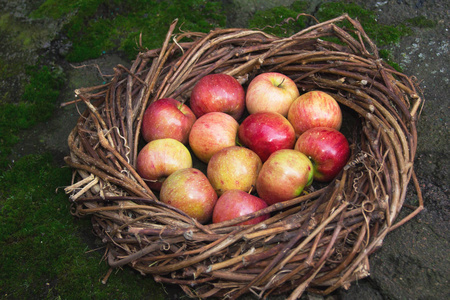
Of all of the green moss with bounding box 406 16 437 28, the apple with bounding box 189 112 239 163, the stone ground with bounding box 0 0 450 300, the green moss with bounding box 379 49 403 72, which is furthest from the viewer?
the green moss with bounding box 406 16 437 28

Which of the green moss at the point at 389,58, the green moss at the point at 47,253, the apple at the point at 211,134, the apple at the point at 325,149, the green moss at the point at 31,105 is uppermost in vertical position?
the green moss at the point at 389,58

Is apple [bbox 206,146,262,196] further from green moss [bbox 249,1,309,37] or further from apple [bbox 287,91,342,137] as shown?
green moss [bbox 249,1,309,37]

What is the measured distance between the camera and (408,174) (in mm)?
2102

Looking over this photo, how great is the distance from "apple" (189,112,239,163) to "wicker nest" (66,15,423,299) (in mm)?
478

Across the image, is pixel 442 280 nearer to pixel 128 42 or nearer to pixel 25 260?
pixel 25 260

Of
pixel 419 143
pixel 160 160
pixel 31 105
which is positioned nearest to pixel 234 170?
pixel 160 160

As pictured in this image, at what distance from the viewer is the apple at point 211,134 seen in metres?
2.70

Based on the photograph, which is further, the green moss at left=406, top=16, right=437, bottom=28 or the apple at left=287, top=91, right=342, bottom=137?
the green moss at left=406, top=16, right=437, bottom=28

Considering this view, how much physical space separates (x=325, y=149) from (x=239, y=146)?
0.64 m

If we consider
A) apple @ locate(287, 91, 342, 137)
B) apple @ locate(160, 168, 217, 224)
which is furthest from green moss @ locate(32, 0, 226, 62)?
apple @ locate(160, 168, 217, 224)

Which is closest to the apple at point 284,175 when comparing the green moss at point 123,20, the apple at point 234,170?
the apple at point 234,170

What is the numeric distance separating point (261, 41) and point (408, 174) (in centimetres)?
169

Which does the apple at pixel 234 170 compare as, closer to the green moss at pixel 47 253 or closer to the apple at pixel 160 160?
the apple at pixel 160 160

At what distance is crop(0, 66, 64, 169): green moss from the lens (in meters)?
2.99
